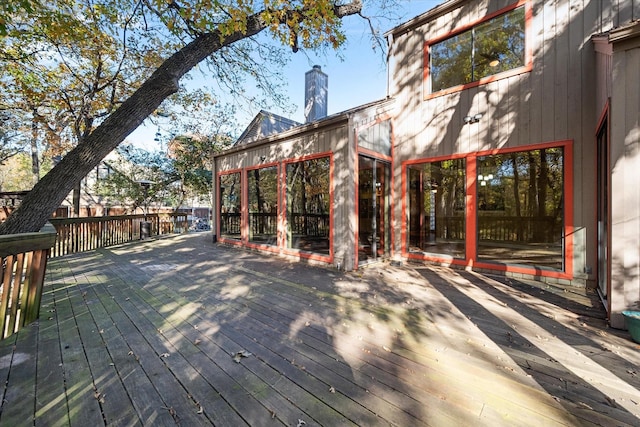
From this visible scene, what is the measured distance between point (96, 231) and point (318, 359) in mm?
8179

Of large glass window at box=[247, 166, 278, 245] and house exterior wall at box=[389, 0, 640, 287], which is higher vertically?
house exterior wall at box=[389, 0, 640, 287]

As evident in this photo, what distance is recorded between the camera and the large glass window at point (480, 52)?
4617mm

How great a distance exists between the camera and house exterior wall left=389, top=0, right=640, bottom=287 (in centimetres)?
393

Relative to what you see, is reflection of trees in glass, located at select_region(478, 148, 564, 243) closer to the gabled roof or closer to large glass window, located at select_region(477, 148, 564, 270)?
large glass window, located at select_region(477, 148, 564, 270)

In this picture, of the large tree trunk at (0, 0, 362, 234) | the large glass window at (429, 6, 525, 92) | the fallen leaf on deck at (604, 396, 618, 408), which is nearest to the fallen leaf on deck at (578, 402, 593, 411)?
the fallen leaf on deck at (604, 396, 618, 408)

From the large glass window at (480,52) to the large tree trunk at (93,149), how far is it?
4623mm

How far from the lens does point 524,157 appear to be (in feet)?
15.2

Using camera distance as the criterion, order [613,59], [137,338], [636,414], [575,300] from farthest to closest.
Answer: [575,300] → [613,59] → [137,338] → [636,414]

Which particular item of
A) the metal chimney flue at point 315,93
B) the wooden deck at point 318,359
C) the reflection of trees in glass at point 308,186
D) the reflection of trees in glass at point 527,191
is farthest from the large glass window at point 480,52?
the metal chimney flue at point 315,93

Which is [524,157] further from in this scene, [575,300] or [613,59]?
[575,300]

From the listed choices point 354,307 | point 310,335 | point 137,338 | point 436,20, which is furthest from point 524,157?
point 137,338

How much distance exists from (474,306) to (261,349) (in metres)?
2.57

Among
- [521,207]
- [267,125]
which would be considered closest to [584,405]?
[521,207]

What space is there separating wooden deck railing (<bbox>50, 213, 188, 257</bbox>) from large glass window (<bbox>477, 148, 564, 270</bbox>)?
9.21 metres
